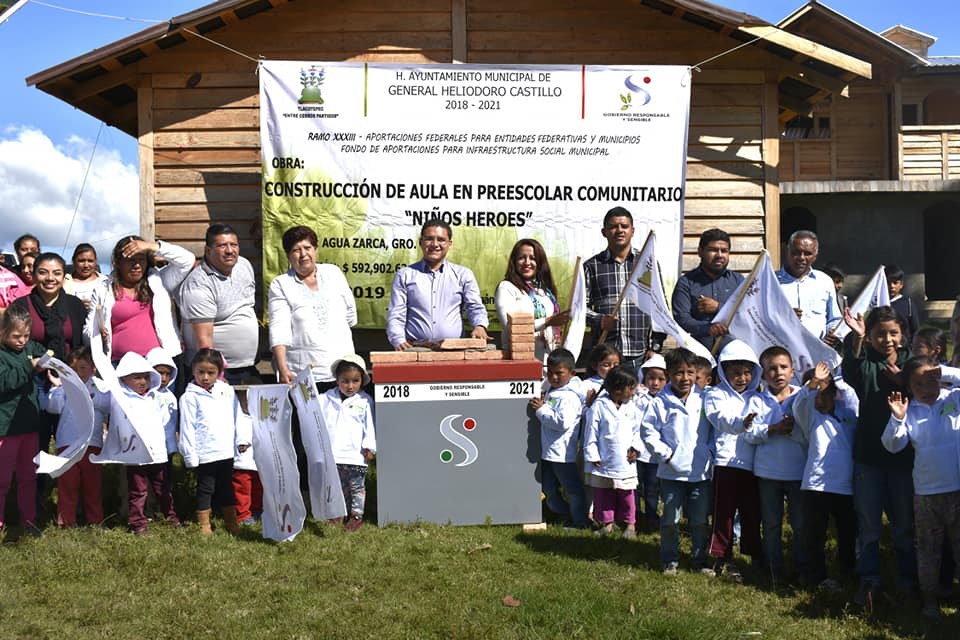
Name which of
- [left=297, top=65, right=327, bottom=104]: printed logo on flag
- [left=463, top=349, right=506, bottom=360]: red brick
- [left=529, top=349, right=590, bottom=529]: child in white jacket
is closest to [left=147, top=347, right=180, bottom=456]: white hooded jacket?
[left=463, top=349, right=506, bottom=360]: red brick

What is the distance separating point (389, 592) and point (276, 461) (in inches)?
58.1

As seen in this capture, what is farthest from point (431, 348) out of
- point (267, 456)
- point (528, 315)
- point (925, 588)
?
point (925, 588)

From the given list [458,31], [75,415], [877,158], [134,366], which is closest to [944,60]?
[877,158]

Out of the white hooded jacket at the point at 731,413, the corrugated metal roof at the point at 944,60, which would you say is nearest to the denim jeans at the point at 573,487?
the white hooded jacket at the point at 731,413

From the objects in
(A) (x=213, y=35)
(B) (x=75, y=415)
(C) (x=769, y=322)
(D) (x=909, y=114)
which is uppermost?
(D) (x=909, y=114)

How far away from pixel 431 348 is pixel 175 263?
1.95m

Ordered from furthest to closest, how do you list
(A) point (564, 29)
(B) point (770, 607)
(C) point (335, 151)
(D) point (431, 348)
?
(A) point (564, 29) < (C) point (335, 151) < (D) point (431, 348) < (B) point (770, 607)

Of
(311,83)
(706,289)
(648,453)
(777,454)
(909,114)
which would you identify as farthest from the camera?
(909,114)

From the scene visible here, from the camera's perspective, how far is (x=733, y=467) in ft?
19.0

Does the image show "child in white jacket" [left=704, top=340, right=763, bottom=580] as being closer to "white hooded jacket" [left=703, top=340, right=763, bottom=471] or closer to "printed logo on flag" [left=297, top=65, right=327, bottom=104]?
"white hooded jacket" [left=703, top=340, right=763, bottom=471]

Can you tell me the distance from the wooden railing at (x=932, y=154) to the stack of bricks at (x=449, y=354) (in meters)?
19.8

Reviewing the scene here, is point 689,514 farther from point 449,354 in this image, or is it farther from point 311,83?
point 311,83

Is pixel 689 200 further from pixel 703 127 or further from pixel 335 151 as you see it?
pixel 335 151

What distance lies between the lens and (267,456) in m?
6.58
